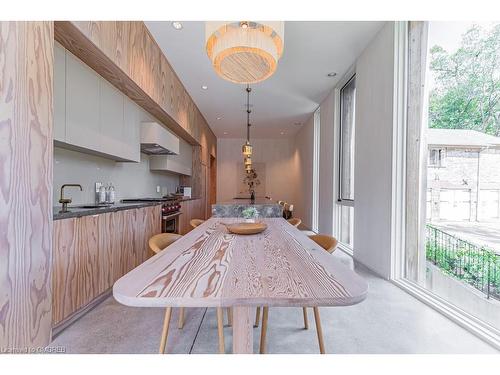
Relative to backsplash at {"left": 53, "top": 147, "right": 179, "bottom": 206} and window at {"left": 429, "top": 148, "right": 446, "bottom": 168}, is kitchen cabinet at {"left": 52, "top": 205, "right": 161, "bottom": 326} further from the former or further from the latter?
window at {"left": 429, "top": 148, "right": 446, "bottom": 168}

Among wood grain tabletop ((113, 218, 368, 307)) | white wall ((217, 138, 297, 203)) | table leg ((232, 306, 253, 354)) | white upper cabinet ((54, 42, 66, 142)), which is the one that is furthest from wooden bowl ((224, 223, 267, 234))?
white wall ((217, 138, 297, 203))

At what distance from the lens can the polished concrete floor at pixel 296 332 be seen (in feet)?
5.45

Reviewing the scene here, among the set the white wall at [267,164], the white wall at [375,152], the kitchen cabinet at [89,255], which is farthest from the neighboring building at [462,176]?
the white wall at [267,164]

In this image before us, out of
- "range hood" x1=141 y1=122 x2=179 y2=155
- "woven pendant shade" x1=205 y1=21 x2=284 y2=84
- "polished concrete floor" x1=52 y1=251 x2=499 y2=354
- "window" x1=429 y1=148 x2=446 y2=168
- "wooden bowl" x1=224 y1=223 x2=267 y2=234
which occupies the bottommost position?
"polished concrete floor" x1=52 y1=251 x2=499 y2=354

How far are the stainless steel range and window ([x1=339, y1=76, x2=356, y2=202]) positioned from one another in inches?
120

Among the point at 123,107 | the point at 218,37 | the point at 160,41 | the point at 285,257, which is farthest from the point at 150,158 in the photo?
the point at 285,257

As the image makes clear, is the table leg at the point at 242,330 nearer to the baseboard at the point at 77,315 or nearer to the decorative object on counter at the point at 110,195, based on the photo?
the baseboard at the point at 77,315

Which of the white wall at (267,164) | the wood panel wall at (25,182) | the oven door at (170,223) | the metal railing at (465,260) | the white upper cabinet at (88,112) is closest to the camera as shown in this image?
the wood panel wall at (25,182)

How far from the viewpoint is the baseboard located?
1.80 metres

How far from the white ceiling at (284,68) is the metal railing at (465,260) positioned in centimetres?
259

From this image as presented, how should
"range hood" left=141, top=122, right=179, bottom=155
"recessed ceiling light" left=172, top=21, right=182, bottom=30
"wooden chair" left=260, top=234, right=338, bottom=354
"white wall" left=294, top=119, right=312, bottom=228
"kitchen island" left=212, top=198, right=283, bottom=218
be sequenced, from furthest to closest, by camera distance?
1. "white wall" left=294, top=119, right=312, bottom=228
2. "kitchen island" left=212, top=198, right=283, bottom=218
3. "range hood" left=141, top=122, right=179, bottom=155
4. "recessed ceiling light" left=172, top=21, right=182, bottom=30
5. "wooden chair" left=260, top=234, right=338, bottom=354

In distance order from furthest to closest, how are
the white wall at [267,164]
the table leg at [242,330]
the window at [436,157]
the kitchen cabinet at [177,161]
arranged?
the white wall at [267,164] < the kitchen cabinet at [177,161] < the window at [436,157] < the table leg at [242,330]

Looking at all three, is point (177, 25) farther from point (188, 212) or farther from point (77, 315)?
point (188, 212)
